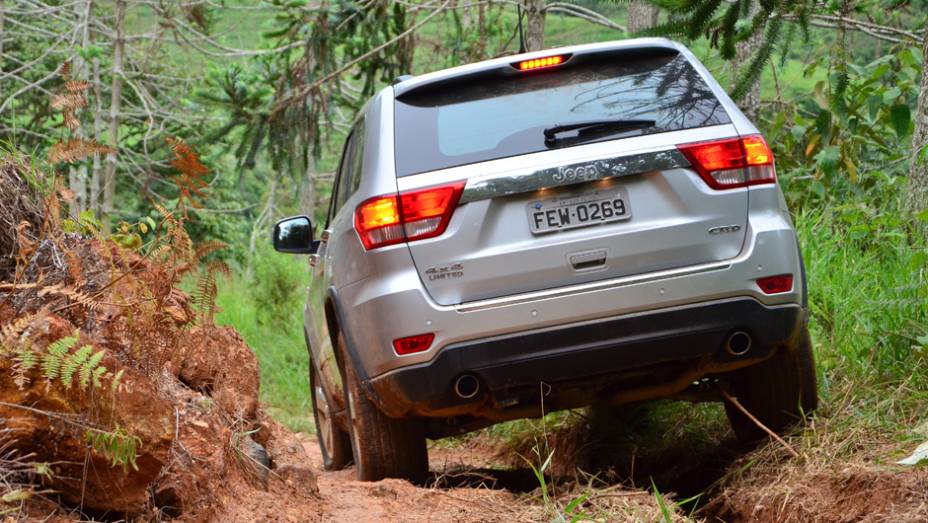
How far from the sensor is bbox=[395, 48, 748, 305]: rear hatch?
4.41 m

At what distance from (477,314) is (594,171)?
2.40 feet

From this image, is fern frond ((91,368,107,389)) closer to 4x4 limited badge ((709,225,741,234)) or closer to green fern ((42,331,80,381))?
green fern ((42,331,80,381))

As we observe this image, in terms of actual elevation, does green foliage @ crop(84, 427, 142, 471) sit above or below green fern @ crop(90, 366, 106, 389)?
below

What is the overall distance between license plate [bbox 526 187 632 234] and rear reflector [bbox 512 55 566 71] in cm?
73

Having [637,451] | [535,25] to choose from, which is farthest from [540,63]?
[535,25]

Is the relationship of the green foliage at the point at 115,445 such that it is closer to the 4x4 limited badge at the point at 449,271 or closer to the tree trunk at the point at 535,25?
the 4x4 limited badge at the point at 449,271

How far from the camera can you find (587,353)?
444 centimetres

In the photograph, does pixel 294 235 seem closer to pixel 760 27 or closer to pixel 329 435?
pixel 329 435

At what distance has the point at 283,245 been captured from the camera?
20.8ft

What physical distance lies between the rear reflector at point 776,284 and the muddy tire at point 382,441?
65.0 inches

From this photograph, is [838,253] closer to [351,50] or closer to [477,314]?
[477,314]

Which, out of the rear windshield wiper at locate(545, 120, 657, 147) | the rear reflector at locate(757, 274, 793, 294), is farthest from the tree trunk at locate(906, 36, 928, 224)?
the rear windshield wiper at locate(545, 120, 657, 147)

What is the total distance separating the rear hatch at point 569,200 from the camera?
4414mm

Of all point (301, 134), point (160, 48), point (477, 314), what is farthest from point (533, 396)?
point (160, 48)
